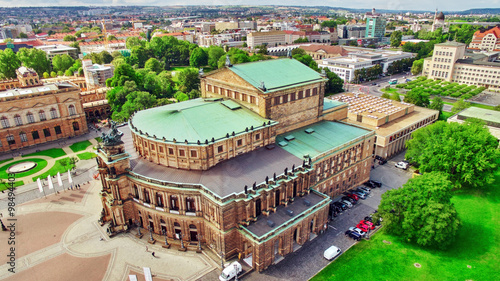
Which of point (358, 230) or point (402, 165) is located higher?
point (358, 230)

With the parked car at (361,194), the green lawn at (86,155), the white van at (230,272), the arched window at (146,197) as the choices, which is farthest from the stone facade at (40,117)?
the parked car at (361,194)

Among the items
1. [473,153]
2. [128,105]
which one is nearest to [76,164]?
[128,105]

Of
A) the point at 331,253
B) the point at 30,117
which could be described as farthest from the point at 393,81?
the point at 30,117

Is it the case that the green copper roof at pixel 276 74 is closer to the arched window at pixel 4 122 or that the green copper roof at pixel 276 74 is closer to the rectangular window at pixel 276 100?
the rectangular window at pixel 276 100

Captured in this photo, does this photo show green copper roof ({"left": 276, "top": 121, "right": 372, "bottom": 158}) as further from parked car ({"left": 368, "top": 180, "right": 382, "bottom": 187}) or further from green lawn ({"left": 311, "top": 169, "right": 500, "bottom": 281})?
green lawn ({"left": 311, "top": 169, "right": 500, "bottom": 281})

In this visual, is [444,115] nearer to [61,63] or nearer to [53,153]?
[53,153]

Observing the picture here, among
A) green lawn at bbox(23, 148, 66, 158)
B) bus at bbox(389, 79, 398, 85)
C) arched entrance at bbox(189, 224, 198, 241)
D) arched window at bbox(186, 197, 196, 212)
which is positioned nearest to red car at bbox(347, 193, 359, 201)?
arched entrance at bbox(189, 224, 198, 241)
